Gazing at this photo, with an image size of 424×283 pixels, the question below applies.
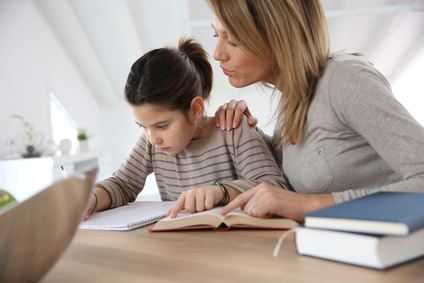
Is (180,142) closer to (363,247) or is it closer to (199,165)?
(199,165)

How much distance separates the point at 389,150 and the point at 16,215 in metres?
0.78

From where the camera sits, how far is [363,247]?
548 millimetres

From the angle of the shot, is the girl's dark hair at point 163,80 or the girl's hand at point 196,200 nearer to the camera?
the girl's hand at point 196,200

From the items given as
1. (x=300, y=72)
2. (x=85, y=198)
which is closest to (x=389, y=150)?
(x=300, y=72)

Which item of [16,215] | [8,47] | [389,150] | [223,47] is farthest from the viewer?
[8,47]

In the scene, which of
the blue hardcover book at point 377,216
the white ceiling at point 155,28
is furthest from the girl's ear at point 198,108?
the white ceiling at point 155,28

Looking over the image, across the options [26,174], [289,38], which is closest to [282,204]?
[289,38]

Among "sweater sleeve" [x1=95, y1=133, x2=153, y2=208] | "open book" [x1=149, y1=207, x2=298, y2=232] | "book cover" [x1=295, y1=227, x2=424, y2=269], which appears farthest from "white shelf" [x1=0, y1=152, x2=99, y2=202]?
"book cover" [x1=295, y1=227, x2=424, y2=269]

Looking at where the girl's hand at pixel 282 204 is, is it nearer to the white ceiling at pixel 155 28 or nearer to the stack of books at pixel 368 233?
the stack of books at pixel 368 233

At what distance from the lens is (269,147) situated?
1.54 m

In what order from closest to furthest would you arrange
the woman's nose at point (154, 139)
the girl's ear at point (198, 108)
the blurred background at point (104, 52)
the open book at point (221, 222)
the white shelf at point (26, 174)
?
1. the open book at point (221, 222)
2. the woman's nose at point (154, 139)
3. the girl's ear at point (198, 108)
4. the white shelf at point (26, 174)
5. the blurred background at point (104, 52)

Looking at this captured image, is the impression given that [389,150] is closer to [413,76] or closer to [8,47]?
[8,47]

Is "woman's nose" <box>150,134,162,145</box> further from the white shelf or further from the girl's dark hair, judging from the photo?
the white shelf

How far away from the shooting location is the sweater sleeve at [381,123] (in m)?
0.87
